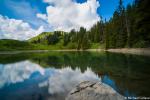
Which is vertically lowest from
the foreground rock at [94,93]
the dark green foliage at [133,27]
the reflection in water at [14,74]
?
the reflection in water at [14,74]

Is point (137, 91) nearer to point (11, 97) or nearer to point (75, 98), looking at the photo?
point (75, 98)

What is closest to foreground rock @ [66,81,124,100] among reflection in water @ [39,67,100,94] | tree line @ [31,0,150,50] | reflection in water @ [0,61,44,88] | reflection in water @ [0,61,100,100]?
reflection in water @ [0,61,100,100]

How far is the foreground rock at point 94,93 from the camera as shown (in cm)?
820

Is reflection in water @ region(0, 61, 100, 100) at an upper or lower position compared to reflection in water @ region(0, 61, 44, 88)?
upper

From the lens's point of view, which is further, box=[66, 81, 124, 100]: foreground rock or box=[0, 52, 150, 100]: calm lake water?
box=[0, 52, 150, 100]: calm lake water

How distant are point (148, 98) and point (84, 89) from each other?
3975 millimetres

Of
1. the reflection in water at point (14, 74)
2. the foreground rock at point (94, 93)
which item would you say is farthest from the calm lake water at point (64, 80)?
the foreground rock at point (94, 93)

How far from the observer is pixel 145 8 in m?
31.4

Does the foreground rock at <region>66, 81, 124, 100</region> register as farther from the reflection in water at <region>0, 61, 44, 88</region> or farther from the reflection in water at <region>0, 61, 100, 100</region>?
the reflection in water at <region>0, 61, 44, 88</region>

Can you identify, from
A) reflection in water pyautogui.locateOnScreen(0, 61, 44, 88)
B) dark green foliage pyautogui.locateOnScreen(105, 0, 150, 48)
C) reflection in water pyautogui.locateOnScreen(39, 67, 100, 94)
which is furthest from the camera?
dark green foliage pyautogui.locateOnScreen(105, 0, 150, 48)

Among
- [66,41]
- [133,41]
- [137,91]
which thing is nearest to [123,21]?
[133,41]

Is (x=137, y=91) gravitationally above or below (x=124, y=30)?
below

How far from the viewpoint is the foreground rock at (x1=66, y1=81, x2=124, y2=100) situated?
8195 millimetres

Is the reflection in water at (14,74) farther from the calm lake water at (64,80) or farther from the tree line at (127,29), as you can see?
the tree line at (127,29)
